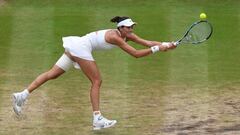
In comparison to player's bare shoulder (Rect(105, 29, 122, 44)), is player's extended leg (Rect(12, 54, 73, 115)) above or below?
below

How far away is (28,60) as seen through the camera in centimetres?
1598

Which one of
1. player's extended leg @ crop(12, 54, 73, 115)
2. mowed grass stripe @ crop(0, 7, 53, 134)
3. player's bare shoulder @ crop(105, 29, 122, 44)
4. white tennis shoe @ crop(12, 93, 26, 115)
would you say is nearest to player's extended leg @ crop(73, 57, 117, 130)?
player's extended leg @ crop(12, 54, 73, 115)

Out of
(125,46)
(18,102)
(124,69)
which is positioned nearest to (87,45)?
(125,46)

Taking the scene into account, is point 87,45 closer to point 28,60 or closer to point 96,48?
point 96,48

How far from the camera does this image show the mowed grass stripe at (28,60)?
1090 cm

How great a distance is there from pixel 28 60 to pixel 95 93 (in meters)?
5.80

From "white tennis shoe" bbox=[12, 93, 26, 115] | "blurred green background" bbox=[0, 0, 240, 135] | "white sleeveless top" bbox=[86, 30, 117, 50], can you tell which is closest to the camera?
"white sleeveless top" bbox=[86, 30, 117, 50]

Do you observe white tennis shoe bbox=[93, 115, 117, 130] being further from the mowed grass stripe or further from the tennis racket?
the tennis racket

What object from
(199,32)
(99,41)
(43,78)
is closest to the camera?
(99,41)

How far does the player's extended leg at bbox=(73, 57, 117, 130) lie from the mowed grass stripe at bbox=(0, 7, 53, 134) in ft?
3.07

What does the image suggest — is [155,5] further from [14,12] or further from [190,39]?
[190,39]

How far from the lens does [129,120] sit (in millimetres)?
10977

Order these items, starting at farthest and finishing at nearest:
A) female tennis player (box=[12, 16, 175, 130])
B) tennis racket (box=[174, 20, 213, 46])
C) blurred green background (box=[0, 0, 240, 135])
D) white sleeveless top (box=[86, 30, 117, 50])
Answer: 1. tennis racket (box=[174, 20, 213, 46])
2. blurred green background (box=[0, 0, 240, 135])
3. white sleeveless top (box=[86, 30, 117, 50])
4. female tennis player (box=[12, 16, 175, 130])

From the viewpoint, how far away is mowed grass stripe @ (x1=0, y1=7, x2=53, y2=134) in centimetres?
1090
